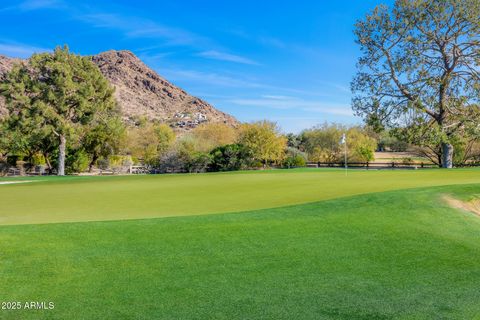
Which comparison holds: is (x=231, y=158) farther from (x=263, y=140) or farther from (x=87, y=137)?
(x=87, y=137)

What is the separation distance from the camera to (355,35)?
35156mm

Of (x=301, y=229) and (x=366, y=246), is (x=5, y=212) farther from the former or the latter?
(x=366, y=246)

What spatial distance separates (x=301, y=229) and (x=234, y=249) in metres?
1.70

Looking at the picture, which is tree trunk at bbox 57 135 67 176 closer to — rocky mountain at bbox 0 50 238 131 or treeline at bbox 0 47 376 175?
treeline at bbox 0 47 376 175

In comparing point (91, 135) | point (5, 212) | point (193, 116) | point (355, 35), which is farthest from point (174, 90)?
point (5, 212)

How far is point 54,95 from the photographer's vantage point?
39.6m

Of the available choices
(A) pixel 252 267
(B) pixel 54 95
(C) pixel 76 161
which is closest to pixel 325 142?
(C) pixel 76 161

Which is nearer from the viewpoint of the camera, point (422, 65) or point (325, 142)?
point (422, 65)

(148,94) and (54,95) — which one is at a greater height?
(148,94)

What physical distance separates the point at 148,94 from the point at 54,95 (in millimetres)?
116953

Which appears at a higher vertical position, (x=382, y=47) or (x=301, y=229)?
(x=382, y=47)

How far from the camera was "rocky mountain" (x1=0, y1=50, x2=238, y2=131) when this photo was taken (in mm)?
136238

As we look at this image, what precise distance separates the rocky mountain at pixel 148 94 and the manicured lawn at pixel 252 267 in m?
119

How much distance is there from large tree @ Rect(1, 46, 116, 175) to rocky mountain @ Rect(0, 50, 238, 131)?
8324 centimetres
